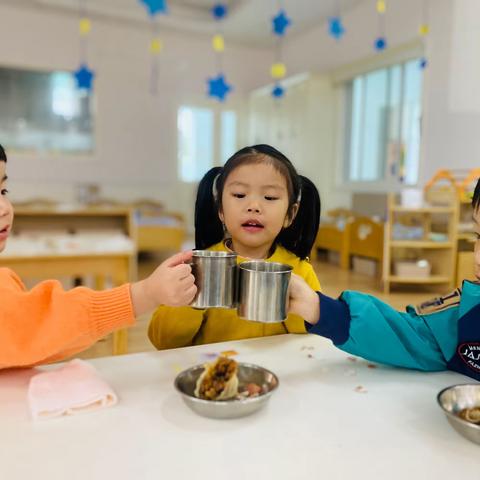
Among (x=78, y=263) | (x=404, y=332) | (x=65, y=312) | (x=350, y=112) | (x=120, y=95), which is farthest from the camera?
(x=120, y=95)

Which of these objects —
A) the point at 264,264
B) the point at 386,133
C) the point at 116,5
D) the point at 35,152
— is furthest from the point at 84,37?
the point at 264,264

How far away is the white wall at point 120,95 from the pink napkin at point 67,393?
640cm

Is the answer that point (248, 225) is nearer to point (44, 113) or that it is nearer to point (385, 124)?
point (385, 124)

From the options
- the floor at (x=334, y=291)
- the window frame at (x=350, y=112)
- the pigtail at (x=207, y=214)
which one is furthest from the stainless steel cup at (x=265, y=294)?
the window frame at (x=350, y=112)

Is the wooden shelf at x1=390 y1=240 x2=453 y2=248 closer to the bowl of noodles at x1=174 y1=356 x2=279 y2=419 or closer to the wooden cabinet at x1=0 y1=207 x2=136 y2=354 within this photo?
the wooden cabinet at x1=0 y1=207 x2=136 y2=354

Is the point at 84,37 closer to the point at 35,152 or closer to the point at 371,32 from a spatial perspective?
the point at 35,152

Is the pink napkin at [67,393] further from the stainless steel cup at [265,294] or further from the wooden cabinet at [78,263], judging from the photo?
the wooden cabinet at [78,263]

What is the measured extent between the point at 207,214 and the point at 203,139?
22.4 feet

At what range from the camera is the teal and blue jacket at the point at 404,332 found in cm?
87

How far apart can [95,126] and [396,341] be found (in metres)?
6.73

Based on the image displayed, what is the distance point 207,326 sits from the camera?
121 centimetres

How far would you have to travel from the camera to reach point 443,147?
4.88 m

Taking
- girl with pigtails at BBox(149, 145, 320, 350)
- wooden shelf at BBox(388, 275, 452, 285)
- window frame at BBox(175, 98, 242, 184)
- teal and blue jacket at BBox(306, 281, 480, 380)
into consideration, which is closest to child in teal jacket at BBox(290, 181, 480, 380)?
teal and blue jacket at BBox(306, 281, 480, 380)

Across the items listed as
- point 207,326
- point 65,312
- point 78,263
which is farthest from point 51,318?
point 78,263
